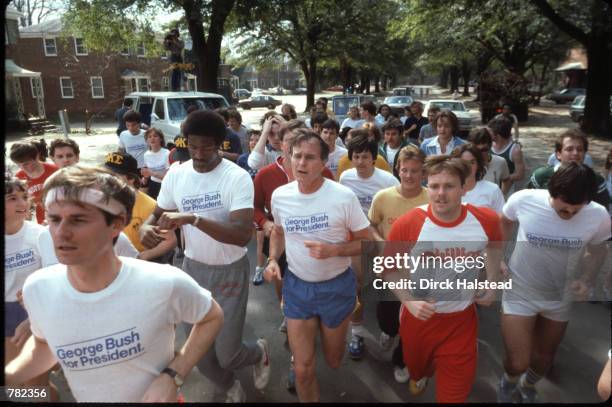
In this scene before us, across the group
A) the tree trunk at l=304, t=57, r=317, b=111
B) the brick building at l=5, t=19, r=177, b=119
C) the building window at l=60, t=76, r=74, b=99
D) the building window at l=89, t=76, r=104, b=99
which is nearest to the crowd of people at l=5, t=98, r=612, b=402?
the tree trunk at l=304, t=57, r=317, b=111

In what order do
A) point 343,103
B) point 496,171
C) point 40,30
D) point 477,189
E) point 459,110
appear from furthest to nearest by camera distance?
point 40,30, point 459,110, point 343,103, point 496,171, point 477,189

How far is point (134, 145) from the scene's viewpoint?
7.06 metres

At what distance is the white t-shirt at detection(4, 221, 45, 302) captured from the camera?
8.87 ft

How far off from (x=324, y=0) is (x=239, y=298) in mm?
20076

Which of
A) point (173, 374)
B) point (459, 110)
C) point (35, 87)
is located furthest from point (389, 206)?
point (35, 87)

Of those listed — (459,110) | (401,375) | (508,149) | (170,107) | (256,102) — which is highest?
(256,102)

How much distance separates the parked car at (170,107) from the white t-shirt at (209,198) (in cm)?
Answer: 866

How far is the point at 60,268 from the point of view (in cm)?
184

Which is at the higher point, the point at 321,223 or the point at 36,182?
the point at 36,182

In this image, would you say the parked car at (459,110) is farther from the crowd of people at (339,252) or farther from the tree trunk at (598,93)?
the crowd of people at (339,252)

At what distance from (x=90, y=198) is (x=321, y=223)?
4.94 ft

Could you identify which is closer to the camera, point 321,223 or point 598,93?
point 321,223

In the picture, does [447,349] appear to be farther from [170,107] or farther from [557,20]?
[557,20]

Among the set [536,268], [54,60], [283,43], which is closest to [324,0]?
[283,43]
